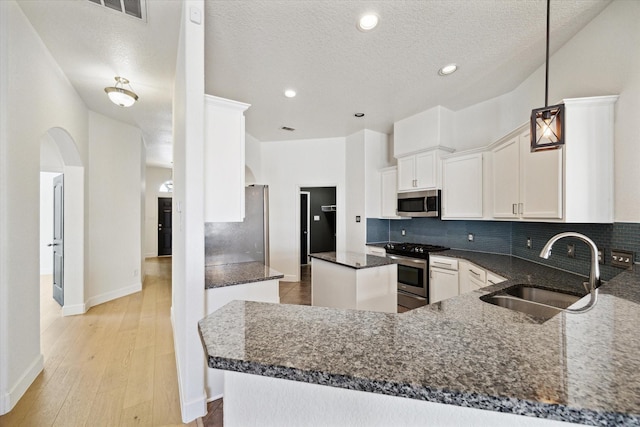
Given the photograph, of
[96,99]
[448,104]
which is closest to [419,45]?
[448,104]

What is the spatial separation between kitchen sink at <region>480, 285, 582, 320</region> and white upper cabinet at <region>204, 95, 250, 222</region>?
177cm

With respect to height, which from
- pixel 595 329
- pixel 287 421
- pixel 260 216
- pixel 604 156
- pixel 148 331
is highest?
pixel 604 156

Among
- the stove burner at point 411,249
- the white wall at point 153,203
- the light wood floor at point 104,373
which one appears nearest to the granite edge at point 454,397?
the light wood floor at point 104,373

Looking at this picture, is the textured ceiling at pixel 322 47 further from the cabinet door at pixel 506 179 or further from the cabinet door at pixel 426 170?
the cabinet door at pixel 506 179

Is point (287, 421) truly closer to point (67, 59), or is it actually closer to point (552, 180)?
point (552, 180)

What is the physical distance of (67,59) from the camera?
251 cm

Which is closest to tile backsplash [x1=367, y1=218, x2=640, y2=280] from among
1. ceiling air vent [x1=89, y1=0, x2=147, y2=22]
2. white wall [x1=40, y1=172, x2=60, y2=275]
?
ceiling air vent [x1=89, y1=0, x2=147, y2=22]

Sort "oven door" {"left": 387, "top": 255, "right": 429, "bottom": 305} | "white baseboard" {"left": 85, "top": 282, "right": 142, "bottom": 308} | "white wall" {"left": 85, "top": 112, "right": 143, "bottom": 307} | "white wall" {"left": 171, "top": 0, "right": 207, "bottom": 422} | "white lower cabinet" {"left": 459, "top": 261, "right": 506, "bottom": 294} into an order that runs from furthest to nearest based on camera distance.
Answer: "white wall" {"left": 85, "top": 112, "right": 143, "bottom": 307} → "white baseboard" {"left": 85, "top": 282, "right": 142, "bottom": 308} → "oven door" {"left": 387, "top": 255, "right": 429, "bottom": 305} → "white lower cabinet" {"left": 459, "top": 261, "right": 506, "bottom": 294} → "white wall" {"left": 171, "top": 0, "right": 207, "bottom": 422}

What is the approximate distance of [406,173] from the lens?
391 centimetres

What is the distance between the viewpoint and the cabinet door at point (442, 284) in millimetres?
3000

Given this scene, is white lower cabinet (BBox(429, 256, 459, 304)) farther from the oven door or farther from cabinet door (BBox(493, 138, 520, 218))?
cabinet door (BBox(493, 138, 520, 218))

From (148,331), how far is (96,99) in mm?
3036

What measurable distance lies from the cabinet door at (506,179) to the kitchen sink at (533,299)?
92 cm

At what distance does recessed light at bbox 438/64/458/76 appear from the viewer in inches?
100
